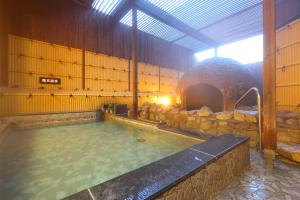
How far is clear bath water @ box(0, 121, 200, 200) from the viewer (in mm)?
2089

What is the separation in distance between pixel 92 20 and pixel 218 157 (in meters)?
9.03

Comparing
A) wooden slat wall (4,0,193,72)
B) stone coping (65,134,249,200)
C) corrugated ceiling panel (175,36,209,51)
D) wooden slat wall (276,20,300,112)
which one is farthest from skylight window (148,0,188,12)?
stone coping (65,134,249,200)

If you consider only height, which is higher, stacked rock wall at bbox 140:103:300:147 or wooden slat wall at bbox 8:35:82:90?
wooden slat wall at bbox 8:35:82:90

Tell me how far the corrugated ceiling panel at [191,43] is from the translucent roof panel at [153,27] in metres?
0.78

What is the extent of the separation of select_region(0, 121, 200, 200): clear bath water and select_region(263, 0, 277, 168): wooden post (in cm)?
133

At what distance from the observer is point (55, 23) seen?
23.4 ft

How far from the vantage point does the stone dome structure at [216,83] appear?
19.5 feet

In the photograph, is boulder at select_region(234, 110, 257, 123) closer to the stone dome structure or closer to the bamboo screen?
the stone dome structure

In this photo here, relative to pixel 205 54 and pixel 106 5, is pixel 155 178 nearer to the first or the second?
pixel 106 5

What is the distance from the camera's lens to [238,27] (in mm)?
9070

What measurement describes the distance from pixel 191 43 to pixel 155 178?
12.4 m

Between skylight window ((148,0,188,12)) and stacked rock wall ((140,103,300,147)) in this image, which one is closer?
stacked rock wall ((140,103,300,147))

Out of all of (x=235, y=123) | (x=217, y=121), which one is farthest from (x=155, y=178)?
(x=217, y=121)

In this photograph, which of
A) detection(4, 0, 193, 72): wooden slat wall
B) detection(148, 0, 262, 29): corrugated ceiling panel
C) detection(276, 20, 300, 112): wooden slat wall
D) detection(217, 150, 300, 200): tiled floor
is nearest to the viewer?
detection(217, 150, 300, 200): tiled floor
